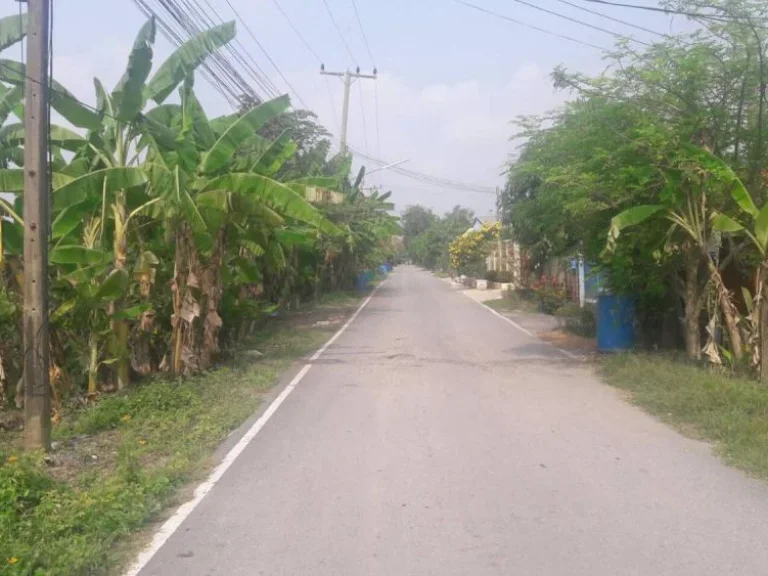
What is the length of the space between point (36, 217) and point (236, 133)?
531 centimetres

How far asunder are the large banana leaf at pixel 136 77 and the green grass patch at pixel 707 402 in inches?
317

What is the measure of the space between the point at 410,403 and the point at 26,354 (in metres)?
5.10

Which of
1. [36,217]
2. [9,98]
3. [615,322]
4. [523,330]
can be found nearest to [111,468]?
[36,217]

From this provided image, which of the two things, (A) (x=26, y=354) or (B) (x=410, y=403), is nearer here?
(A) (x=26, y=354)

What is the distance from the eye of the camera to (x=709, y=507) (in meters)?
6.51

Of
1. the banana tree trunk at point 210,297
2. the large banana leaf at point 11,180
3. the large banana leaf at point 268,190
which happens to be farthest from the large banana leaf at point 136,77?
the banana tree trunk at point 210,297

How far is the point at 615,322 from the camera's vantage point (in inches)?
685

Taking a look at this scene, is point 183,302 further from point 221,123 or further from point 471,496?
point 471,496

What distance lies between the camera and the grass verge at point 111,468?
5.64 meters

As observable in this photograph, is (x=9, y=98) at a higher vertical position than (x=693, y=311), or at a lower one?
higher

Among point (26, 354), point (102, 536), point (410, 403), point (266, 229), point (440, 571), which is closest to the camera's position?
point (440, 571)

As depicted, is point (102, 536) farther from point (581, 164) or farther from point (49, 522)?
point (581, 164)

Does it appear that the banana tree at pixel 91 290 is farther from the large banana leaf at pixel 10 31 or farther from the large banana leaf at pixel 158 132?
the large banana leaf at pixel 10 31

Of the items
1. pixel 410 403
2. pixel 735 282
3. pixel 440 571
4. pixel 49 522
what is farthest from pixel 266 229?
pixel 440 571
